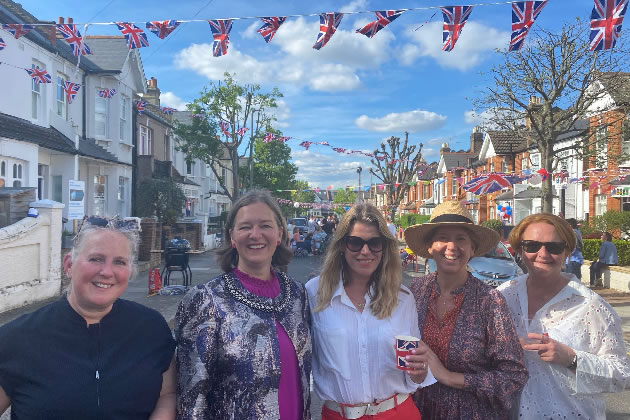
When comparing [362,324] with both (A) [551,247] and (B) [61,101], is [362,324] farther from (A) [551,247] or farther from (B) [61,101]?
(B) [61,101]

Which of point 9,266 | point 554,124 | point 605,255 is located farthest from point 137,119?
point 605,255

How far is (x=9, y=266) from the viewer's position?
930 cm

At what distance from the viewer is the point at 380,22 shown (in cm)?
836

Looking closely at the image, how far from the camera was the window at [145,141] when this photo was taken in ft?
83.5

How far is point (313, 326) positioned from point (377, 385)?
1.35 ft

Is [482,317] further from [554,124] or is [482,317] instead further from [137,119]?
[137,119]

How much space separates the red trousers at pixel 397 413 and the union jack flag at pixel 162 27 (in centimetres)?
838

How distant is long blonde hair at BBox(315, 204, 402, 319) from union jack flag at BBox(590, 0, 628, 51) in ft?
20.7

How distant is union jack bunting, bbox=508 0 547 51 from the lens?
7427 millimetres

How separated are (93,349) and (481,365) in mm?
1806

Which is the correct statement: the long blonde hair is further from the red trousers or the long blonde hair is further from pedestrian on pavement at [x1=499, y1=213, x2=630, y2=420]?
pedestrian on pavement at [x1=499, y1=213, x2=630, y2=420]

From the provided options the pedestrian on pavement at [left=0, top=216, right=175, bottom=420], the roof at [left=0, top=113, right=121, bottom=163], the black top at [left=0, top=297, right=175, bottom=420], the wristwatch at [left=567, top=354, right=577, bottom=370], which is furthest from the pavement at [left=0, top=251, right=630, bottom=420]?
the roof at [left=0, top=113, right=121, bottom=163]

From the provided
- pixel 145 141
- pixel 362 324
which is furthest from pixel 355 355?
pixel 145 141

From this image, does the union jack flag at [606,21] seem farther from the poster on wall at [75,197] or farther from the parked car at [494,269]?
the poster on wall at [75,197]
